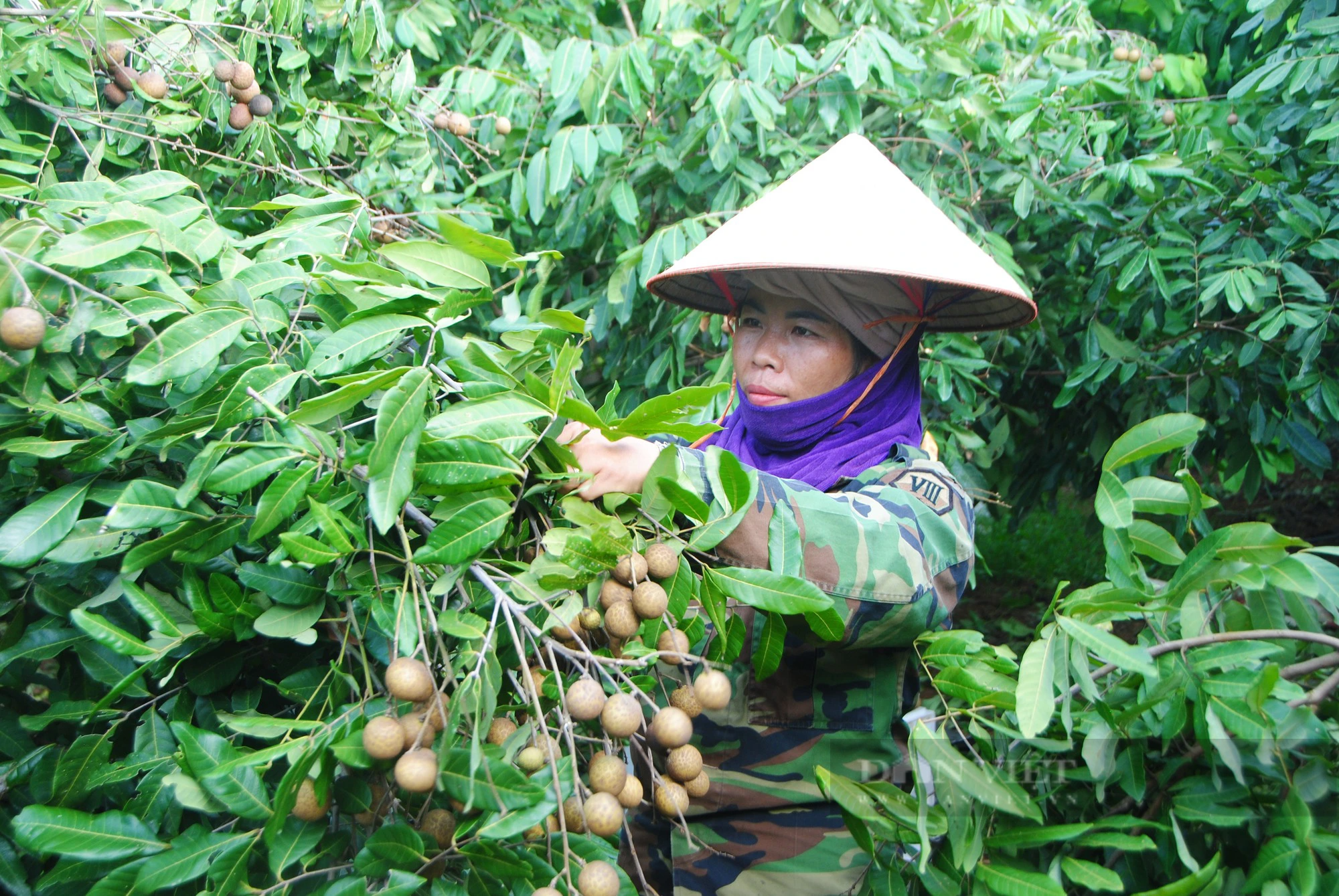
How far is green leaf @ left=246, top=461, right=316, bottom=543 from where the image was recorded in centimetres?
90

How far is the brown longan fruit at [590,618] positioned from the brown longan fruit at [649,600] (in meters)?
0.06

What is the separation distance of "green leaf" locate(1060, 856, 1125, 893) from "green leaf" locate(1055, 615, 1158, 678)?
0.67 feet

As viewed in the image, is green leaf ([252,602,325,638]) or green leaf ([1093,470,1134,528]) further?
green leaf ([1093,470,1134,528])

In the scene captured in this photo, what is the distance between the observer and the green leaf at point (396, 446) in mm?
836

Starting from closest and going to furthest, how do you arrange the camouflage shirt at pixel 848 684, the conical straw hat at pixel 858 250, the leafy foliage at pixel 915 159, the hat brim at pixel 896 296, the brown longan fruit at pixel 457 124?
1. the camouflage shirt at pixel 848 684
2. the conical straw hat at pixel 858 250
3. the hat brim at pixel 896 296
4. the leafy foliage at pixel 915 159
5. the brown longan fruit at pixel 457 124

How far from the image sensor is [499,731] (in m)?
0.91

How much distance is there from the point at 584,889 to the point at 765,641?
1.28 feet

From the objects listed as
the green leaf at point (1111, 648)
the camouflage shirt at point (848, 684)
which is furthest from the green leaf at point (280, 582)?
the green leaf at point (1111, 648)

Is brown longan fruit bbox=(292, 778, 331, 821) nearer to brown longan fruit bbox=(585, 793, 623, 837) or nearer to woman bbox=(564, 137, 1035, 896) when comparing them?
brown longan fruit bbox=(585, 793, 623, 837)

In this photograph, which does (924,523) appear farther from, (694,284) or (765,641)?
(694,284)

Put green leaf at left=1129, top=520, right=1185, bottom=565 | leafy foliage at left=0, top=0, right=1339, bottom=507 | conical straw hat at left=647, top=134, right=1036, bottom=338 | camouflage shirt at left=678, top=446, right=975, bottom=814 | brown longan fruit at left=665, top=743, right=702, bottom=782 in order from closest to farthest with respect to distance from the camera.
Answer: brown longan fruit at left=665, top=743, right=702, bottom=782 < green leaf at left=1129, top=520, right=1185, bottom=565 < camouflage shirt at left=678, top=446, right=975, bottom=814 < conical straw hat at left=647, top=134, right=1036, bottom=338 < leafy foliage at left=0, top=0, right=1339, bottom=507

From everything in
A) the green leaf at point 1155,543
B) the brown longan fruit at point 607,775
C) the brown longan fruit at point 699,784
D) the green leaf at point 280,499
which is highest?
the green leaf at point 280,499

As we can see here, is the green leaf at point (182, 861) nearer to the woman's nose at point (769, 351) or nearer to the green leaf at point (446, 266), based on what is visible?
the green leaf at point (446, 266)

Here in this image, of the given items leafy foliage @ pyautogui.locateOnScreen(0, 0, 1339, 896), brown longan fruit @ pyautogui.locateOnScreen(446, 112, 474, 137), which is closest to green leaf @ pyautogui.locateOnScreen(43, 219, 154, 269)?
leafy foliage @ pyautogui.locateOnScreen(0, 0, 1339, 896)
